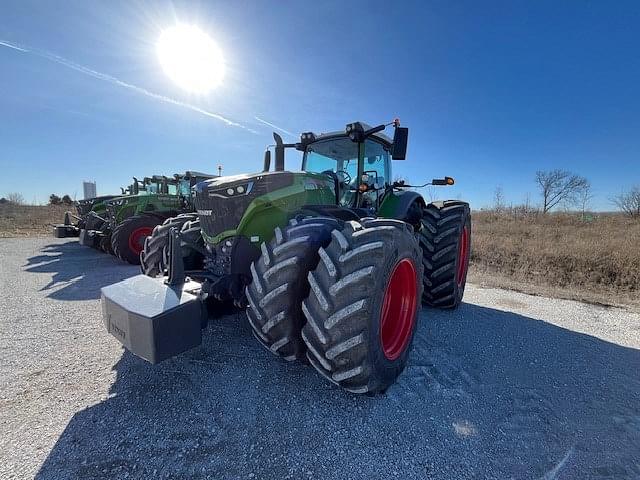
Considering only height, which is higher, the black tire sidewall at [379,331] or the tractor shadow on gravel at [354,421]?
the black tire sidewall at [379,331]

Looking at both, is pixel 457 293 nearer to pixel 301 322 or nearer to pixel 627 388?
pixel 627 388

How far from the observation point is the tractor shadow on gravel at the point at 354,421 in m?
1.67

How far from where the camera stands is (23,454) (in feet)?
5.47

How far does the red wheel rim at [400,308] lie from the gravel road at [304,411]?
33 centimetres

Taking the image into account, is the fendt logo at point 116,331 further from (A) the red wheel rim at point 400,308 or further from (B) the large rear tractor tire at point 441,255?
(B) the large rear tractor tire at point 441,255

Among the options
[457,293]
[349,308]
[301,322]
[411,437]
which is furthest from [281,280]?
[457,293]

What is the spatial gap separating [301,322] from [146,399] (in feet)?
3.85

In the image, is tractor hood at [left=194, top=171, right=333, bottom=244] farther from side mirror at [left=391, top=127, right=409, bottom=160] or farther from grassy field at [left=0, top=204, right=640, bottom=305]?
grassy field at [left=0, top=204, right=640, bottom=305]

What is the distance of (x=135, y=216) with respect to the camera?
7711 millimetres

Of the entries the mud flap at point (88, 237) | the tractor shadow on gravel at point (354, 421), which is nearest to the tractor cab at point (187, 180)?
the mud flap at point (88, 237)

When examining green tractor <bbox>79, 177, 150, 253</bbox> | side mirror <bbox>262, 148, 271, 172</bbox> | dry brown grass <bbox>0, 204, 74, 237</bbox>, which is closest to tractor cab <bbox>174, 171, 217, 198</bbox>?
green tractor <bbox>79, 177, 150, 253</bbox>

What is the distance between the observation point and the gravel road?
1.68m

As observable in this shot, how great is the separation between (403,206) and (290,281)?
305cm

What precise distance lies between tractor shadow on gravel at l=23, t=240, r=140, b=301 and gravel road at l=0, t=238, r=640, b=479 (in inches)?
58.6
